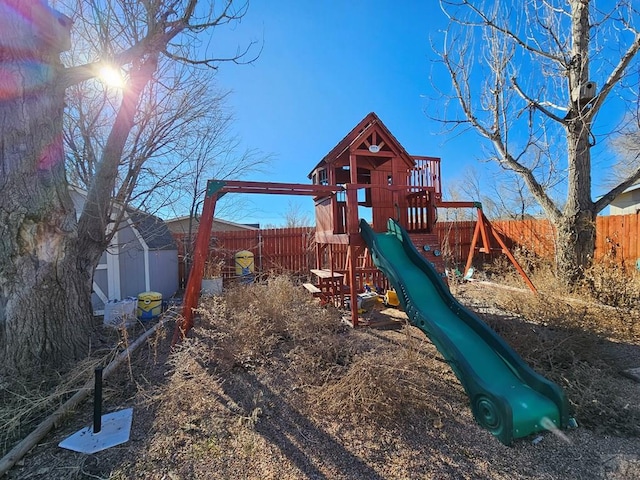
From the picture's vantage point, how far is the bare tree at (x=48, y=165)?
3.30 meters

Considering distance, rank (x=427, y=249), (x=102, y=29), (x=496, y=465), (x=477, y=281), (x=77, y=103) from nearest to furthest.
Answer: (x=496, y=465) → (x=102, y=29) → (x=77, y=103) → (x=427, y=249) → (x=477, y=281)

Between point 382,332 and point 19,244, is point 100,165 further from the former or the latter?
point 382,332

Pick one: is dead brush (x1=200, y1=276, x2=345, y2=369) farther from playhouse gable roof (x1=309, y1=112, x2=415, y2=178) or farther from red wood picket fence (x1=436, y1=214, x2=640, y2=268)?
red wood picket fence (x1=436, y1=214, x2=640, y2=268)

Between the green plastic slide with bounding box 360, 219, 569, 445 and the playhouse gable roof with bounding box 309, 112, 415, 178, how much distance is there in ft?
7.97

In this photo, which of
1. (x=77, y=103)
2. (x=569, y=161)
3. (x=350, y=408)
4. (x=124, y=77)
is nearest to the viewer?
(x=350, y=408)

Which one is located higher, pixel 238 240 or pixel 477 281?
pixel 238 240

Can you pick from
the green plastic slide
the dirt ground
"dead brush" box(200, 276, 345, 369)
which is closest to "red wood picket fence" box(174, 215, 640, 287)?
"dead brush" box(200, 276, 345, 369)

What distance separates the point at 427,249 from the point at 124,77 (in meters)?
5.57

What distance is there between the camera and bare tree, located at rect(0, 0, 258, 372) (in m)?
3.30

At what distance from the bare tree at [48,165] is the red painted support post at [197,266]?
1165mm

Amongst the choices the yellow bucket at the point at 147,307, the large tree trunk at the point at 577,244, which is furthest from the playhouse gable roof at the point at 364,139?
the yellow bucket at the point at 147,307

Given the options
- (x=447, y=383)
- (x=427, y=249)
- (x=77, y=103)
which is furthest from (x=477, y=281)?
(x=77, y=103)

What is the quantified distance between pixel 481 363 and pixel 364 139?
4.66 meters

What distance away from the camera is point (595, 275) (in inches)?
230
